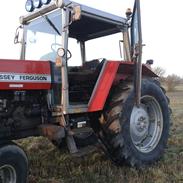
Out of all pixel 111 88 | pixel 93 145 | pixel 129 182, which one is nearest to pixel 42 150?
pixel 93 145

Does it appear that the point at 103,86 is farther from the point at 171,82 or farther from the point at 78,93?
the point at 171,82

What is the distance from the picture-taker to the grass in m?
4.86

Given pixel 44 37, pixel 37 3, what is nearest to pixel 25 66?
pixel 44 37

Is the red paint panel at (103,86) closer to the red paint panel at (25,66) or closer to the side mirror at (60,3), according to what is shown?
the red paint panel at (25,66)

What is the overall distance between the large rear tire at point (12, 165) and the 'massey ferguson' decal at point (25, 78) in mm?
800

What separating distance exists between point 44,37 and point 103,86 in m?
1.15

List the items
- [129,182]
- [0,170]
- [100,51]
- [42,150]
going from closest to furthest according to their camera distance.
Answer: [0,170]
[129,182]
[100,51]
[42,150]

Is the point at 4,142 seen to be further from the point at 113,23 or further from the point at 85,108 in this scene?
the point at 113,23

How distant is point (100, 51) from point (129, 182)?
2.27 m

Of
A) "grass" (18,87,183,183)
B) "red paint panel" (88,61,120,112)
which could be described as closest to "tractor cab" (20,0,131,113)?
"red paint panel" (88,61,120,112)

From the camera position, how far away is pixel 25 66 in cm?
465

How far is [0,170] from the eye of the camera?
13.4ft

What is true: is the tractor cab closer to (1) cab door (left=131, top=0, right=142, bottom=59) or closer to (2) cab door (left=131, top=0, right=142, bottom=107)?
(1) cab door (left=131, top=0, right=142, bottom=59)

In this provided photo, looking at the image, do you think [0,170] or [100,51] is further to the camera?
[100,51]
